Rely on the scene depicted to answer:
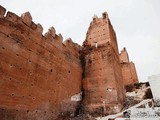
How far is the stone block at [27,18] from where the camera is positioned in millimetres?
8679

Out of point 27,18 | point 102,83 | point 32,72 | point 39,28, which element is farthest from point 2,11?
point 102,83

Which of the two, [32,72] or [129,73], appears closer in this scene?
[32,72]

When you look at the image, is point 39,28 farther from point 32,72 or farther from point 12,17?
point 32,72

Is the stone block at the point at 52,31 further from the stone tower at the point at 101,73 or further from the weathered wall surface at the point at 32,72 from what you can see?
the stone tower at the point at 101,73

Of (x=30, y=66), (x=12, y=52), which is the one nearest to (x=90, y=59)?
(x=30, y=66)

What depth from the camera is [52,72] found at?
965 cm

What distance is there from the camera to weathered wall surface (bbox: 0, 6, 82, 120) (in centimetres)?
704

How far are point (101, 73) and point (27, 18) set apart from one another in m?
6.52

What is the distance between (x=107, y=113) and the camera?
Answer: 33.2 ft

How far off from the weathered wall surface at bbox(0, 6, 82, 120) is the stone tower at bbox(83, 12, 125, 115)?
134 cm

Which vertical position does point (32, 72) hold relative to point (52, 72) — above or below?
below

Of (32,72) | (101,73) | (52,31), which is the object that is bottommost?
(32,72)

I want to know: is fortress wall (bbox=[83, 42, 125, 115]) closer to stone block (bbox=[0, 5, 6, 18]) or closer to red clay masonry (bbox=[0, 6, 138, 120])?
red clay masonry (bbox=[0, 6, 138, 120])

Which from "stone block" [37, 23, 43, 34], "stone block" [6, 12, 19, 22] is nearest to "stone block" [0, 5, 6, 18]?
"stone block" [6, 12, 19, 22]
